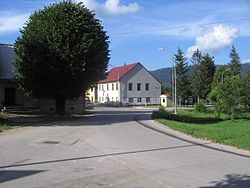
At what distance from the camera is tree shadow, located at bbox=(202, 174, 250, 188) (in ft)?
30.2

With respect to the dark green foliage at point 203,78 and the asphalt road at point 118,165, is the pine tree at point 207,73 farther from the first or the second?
the asphalt road at point 118,165

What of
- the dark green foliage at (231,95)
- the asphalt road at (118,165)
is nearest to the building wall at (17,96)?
the dark green foliage at (231,95)

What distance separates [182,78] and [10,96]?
60.5 m

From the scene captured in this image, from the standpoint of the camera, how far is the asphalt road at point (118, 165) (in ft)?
31.3

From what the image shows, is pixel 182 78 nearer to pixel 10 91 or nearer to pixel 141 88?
pixel 141 88

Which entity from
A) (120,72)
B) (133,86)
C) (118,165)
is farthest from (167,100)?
(118,165)

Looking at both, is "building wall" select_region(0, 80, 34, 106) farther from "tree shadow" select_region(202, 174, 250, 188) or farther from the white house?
the white house

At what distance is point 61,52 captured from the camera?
117 ft

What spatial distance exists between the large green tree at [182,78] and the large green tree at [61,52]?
62.0m

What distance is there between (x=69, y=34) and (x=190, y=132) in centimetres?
1721

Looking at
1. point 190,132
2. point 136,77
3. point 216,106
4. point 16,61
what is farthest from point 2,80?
point 136,77

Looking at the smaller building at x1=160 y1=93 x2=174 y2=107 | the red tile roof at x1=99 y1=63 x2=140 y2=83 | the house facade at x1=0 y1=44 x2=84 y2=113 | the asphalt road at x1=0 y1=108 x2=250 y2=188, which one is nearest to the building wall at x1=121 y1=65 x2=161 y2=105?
the red tile roof at x1=99 y1=63 x2=140 y2=83

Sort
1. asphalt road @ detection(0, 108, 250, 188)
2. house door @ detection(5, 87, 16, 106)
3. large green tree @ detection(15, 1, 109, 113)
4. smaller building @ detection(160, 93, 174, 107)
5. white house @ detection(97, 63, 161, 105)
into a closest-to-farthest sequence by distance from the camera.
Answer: asphalt road @ detection(0, 108, 250, 188) < large green tree @ detection(15, 1, 109, 113) < house door @ detection(5, 87, 16, 106) < smaller building @ detection(160, 93, 174, 107) < white house @ detection(97, 63, 161, 105)

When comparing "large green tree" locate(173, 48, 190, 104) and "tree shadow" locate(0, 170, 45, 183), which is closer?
"tree shadow" locate(0, 170, 45, 183)
